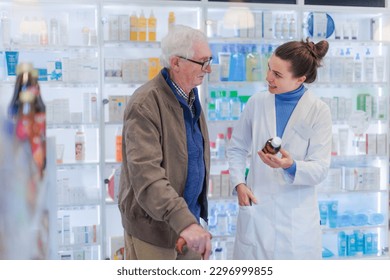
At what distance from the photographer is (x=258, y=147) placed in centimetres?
249

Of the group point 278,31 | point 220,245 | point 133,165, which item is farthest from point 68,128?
point 133,165

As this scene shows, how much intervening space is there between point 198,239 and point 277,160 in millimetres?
731

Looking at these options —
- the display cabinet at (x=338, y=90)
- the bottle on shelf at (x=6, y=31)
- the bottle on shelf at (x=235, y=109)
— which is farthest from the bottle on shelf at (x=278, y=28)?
the bottle on shelf at (x=6, y=31)

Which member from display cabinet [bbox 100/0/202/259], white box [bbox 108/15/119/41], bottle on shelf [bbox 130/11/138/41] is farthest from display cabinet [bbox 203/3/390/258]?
A: white box [bbox 108/15/119/41]

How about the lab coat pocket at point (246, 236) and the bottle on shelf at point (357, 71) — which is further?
the bottle on shelf at point (357, 71)

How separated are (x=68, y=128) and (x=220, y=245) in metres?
1.71

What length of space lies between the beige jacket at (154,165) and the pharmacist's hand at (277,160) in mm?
309

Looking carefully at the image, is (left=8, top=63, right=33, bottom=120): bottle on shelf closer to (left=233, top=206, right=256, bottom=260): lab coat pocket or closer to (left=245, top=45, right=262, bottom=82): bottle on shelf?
(left=233, top=206, right=256, bottom=260): lab coat pocket

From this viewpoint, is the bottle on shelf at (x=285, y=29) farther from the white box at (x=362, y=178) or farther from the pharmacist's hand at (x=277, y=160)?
the pharmacist's hand at (x=277, y=160)

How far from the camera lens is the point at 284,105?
8.29ft

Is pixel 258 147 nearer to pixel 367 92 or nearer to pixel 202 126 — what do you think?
pixel 202 126

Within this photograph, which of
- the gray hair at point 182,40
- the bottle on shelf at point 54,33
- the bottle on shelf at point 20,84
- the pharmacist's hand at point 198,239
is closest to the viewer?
the bottle on shelf at point 20,84

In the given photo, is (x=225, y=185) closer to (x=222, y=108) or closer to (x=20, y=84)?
(x=222, y=108)

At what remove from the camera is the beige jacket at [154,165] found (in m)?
1.81
